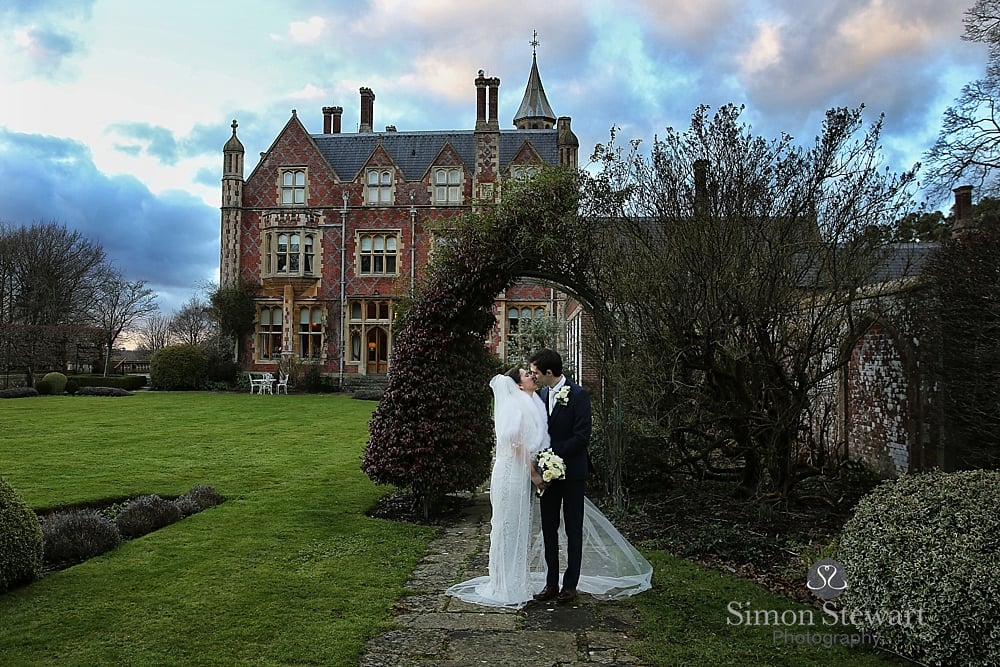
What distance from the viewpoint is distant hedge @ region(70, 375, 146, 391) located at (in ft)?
97.3

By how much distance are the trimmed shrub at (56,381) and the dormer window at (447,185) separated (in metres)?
16.9

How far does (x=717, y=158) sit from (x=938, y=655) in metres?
5.42

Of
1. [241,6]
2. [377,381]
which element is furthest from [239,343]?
[241,6]

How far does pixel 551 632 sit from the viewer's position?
16.0 feet

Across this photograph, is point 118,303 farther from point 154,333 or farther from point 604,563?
point 604,563

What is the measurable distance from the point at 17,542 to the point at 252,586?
1762mm

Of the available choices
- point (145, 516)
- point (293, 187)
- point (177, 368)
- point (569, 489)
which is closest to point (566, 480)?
point (569, 489)

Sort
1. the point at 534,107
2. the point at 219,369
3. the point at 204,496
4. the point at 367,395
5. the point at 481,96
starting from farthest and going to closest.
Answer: the point at 534,107
the point at 481,96
the point at 219,369
the point at 367,395
the point at 204,496

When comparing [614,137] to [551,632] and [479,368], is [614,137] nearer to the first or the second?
[479,368]

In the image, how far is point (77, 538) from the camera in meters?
6.58

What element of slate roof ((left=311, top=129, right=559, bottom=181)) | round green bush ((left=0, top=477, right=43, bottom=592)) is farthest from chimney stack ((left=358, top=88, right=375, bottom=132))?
round green bush ((left=0, top=477, right=43, bottom=592))

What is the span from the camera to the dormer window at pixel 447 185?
110 ft

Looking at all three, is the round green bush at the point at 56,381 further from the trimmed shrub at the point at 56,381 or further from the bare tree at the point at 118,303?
the bare tree at the point at 118,303

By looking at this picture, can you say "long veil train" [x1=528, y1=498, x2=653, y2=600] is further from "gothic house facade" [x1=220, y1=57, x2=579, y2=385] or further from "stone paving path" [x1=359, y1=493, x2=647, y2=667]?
"gothic house facade" [x1=220, y1=57, x2=579, y2=385]
